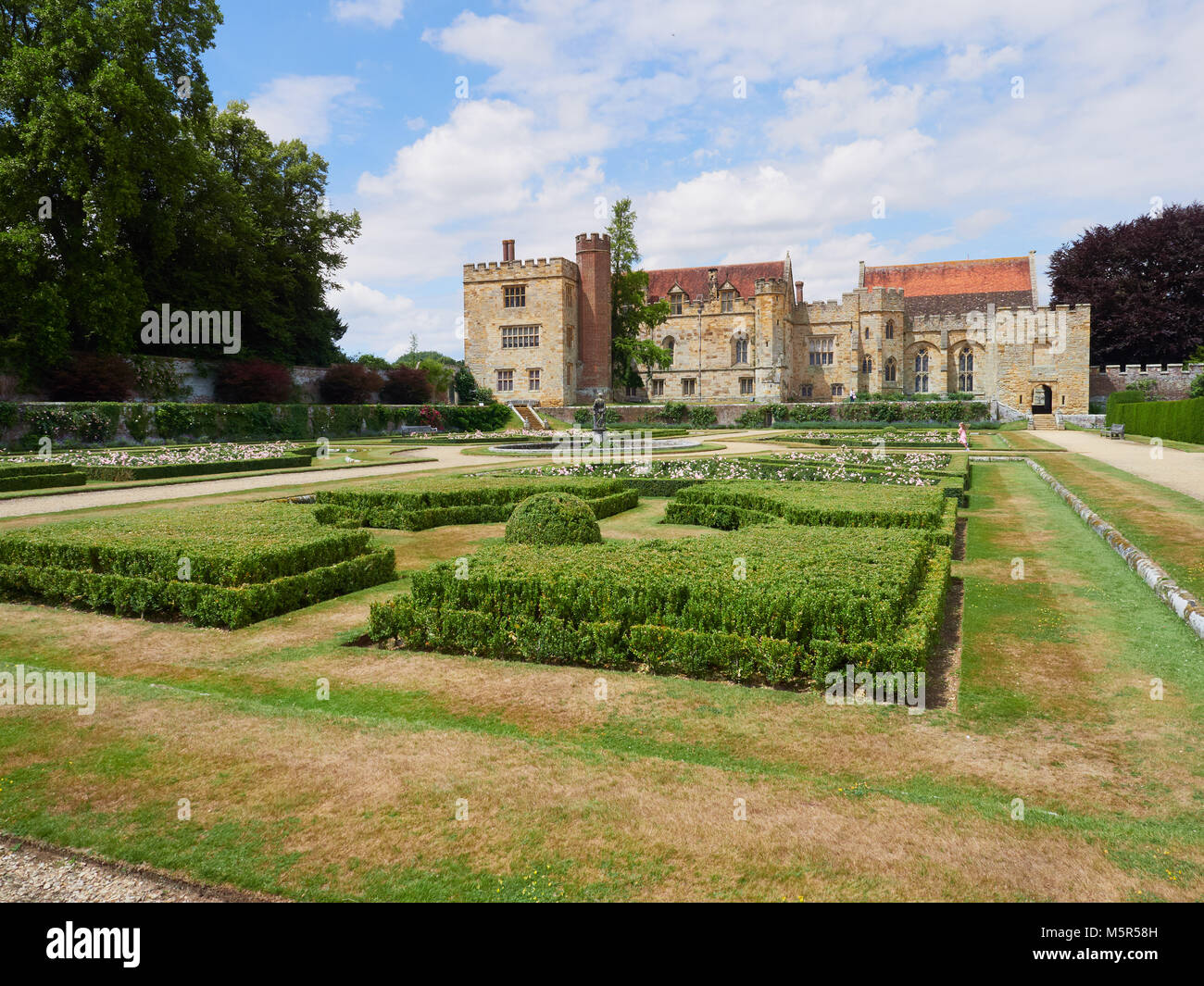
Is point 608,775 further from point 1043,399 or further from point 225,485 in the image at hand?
point 1043,399

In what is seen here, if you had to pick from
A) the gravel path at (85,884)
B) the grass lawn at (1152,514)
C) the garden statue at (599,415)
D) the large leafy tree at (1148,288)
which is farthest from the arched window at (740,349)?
the gravel path at (85,884)

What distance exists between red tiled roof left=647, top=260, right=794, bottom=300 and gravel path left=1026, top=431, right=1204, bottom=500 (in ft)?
89.8

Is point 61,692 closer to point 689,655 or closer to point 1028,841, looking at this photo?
point 689,655

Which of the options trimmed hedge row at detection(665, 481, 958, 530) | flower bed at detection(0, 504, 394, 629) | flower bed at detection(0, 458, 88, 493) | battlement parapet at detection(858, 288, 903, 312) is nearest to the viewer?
flower bed at detection(0, 504, 394, 629)

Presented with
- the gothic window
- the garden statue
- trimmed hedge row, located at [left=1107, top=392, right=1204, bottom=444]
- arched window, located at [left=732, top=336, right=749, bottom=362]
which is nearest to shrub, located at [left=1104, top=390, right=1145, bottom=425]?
trimmed hedge row, located at [left=1107, top=392, right=1204, bottom=444]

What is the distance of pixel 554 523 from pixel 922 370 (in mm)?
52528

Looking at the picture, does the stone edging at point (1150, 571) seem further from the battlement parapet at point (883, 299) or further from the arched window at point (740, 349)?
the battlement parapet at point (883, 299)

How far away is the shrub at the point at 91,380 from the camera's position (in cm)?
2938

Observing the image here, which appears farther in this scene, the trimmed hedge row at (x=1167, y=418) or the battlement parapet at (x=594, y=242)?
the battlement parapet at (x=594, y=242)

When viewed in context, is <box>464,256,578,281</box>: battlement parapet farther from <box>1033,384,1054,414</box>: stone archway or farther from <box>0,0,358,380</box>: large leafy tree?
<box>1033,384,1054,414</box>: stone archway

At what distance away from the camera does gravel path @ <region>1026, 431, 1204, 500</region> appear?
51.8ft

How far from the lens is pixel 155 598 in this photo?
7.85m

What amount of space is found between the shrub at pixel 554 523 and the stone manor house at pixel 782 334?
40.0 meters

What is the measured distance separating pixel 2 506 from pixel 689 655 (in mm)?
15542
